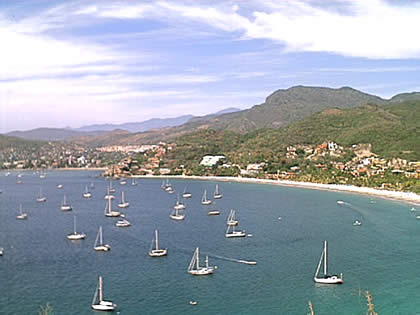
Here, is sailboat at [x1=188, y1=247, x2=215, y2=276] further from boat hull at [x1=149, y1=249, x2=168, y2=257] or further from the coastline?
the coastline

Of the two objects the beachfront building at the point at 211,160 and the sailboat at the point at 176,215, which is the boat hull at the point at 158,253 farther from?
the beachfront building at the point at 211,160

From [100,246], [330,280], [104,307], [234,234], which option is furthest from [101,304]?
[234,234]

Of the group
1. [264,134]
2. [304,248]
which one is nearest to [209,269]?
[304,248]

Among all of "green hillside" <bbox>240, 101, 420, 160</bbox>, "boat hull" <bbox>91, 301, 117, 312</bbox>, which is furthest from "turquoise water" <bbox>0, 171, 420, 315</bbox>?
"green hillside" <bbox>240, 101, 420, 160</bbox>

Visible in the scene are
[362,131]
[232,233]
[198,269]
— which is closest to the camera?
[198,269]

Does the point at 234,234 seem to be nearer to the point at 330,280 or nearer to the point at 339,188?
the point at 330,280

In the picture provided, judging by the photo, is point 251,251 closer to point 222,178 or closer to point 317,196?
point 317,196

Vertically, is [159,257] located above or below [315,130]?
below

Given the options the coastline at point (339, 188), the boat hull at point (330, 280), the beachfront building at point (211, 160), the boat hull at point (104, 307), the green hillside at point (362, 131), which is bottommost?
the boat hull at point (104, 307)

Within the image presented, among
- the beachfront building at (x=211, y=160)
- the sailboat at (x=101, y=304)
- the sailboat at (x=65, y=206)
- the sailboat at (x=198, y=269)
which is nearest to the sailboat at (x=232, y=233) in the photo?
the sailboat at (x=198, y=269)
